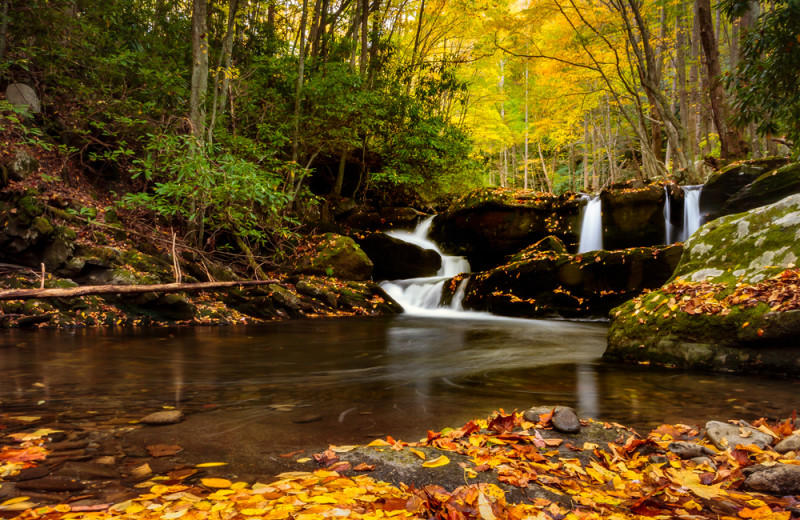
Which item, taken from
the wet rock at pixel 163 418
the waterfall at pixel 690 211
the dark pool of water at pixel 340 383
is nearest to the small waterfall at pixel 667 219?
the waterfall at pixel 690 211

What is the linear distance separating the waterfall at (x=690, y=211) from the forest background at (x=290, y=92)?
616 millimetres

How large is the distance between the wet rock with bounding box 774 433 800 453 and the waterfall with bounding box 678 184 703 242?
10473mm

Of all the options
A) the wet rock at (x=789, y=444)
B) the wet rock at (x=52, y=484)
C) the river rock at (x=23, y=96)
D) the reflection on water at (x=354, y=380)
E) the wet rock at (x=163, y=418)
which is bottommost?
the reflection on water at (x=354, y=380)

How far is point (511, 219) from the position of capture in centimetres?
1370

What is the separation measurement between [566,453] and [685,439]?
2.74 ft

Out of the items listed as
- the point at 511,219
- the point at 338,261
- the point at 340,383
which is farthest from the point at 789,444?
the point at 511,219

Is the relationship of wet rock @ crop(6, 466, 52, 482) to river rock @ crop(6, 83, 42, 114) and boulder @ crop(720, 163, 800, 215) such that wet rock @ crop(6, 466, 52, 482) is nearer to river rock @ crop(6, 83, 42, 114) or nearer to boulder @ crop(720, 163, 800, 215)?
river rock @ crop(6, 83, 42, 114)

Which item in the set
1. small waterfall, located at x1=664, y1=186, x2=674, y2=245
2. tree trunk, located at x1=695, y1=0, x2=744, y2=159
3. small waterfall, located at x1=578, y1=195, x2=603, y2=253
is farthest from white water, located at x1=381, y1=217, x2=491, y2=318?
tree trunk, located at x1=695, y1=0, x2=744, y2=159

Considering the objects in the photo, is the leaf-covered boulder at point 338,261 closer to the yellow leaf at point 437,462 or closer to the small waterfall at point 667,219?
the small waterfall at point 667,219

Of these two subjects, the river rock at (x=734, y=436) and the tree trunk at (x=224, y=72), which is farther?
the tree trunk at (x=224, y=72)

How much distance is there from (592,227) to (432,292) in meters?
4.97

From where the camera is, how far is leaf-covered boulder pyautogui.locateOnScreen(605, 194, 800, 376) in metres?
4.32

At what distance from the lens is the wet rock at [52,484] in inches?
74.4

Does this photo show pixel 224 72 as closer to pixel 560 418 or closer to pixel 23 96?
pixel 23 96
